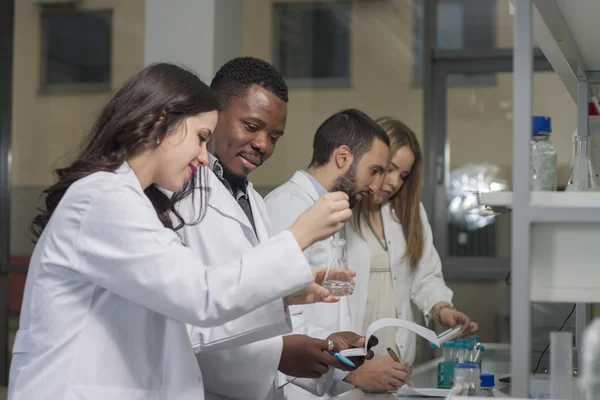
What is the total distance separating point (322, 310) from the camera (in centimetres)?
240

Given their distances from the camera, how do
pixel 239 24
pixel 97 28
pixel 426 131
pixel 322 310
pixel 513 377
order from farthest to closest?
pixel 97 28, pixel 426 131, pixel 239 24, pixel 322 310, pixel 513 377

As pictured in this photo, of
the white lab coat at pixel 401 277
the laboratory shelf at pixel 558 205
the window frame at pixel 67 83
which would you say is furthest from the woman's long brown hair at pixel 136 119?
the window frame at pixel 67 83

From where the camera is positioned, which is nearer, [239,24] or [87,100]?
[239,24]

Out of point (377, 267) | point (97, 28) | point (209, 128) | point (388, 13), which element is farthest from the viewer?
point (97, 28)

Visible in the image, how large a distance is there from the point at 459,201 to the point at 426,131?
1.64 ft

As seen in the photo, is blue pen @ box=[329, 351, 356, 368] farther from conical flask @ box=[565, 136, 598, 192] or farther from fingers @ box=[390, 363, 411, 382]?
conical flask @ box=[565, 136, 598, 192]

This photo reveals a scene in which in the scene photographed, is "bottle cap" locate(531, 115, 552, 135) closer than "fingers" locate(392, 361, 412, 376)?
Yes

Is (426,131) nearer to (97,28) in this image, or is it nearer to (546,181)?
(97,28)

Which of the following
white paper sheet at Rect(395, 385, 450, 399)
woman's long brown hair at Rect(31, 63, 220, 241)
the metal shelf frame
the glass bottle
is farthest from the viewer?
white paper sheet at Rect(395, 385, 450, 399)

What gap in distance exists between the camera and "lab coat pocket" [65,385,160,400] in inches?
53.9

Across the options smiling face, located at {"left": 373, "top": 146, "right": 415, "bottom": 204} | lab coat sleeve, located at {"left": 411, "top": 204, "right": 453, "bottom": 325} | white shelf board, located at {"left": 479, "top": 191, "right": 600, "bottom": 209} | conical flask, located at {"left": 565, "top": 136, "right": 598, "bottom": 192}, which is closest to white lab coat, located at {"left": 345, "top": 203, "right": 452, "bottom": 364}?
lab coat sleeve, located at {"left": 411, "top": 204, "right": 453, "bottom": 325}

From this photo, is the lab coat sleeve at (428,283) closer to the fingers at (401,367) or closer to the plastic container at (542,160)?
the fingers at (401,367)

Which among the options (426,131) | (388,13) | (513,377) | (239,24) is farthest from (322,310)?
(388,13)

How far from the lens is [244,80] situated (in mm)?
2178
